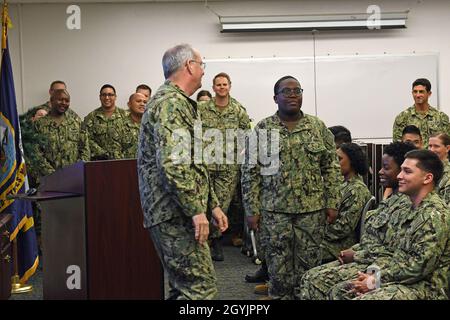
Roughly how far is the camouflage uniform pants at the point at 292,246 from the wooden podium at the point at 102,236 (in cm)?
81

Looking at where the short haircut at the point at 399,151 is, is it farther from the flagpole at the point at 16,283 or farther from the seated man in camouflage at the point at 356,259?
the flagpole at the point at 16,283

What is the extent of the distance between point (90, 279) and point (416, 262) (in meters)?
1.51

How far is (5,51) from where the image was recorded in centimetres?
505

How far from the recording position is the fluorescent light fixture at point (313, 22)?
312 inches

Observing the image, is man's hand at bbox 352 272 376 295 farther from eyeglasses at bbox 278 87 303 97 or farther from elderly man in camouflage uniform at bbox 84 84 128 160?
elderly man in camouflage uniform at bbox 84 84 128 160

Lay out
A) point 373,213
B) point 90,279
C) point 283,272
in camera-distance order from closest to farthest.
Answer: point 90,279 → point 373,213 → point 283,272

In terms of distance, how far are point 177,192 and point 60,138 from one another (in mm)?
3523

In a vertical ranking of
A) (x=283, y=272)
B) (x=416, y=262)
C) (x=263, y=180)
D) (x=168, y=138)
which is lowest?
(x=283, y=272)

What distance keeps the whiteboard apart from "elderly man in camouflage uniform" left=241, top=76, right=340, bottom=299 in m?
4.09

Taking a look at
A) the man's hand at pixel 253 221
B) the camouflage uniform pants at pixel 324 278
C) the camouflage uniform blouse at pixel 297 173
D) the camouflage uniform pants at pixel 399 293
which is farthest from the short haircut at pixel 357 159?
the camouflage uniform pants at pixel 399 293

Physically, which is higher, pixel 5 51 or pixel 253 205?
pixel 5 51

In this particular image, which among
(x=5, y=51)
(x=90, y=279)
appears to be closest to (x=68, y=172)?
(x=90, y=279)

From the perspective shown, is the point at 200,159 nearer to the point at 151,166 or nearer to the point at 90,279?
the point at 151,166

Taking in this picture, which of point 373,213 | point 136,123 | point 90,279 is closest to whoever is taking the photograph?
point 90,279
